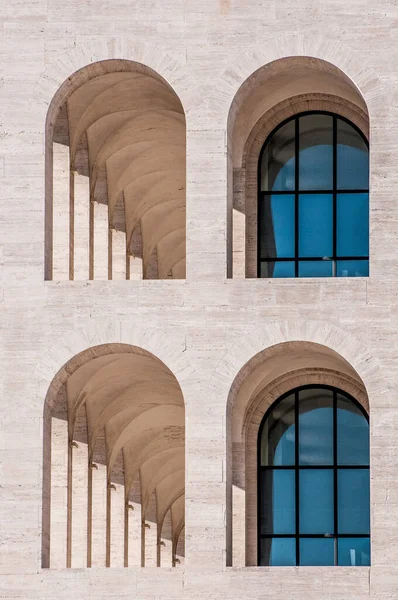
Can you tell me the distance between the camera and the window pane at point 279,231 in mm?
40719

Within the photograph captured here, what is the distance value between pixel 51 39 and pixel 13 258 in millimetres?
4054

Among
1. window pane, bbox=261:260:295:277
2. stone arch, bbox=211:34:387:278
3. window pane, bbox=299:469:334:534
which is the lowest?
window pane, bbox=299:469:334:534

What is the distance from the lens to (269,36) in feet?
126

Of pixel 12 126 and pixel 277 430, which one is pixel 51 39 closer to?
pixel 12 126

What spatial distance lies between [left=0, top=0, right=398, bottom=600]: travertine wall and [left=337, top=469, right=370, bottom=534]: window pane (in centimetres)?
360

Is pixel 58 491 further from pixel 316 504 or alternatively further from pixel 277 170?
pixel 277 170

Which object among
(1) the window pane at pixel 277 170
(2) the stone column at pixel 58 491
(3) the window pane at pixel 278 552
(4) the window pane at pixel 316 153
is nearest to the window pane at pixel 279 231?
(1) the window pane at pixel 277 170

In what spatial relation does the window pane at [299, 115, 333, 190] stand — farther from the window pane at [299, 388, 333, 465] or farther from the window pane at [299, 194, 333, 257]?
the window pane at [299, 388, 333, 465]

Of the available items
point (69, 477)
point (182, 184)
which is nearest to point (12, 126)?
point (69, 477)

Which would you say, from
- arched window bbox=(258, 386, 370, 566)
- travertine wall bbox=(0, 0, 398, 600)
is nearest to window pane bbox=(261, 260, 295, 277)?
arched window bbox=(258, 386, 370, 566)

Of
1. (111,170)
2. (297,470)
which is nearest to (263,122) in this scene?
(111,170)

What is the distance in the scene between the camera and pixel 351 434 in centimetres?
4062

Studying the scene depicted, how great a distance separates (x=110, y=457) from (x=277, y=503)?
7.34 m

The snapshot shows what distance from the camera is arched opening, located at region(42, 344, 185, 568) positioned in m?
40.2
